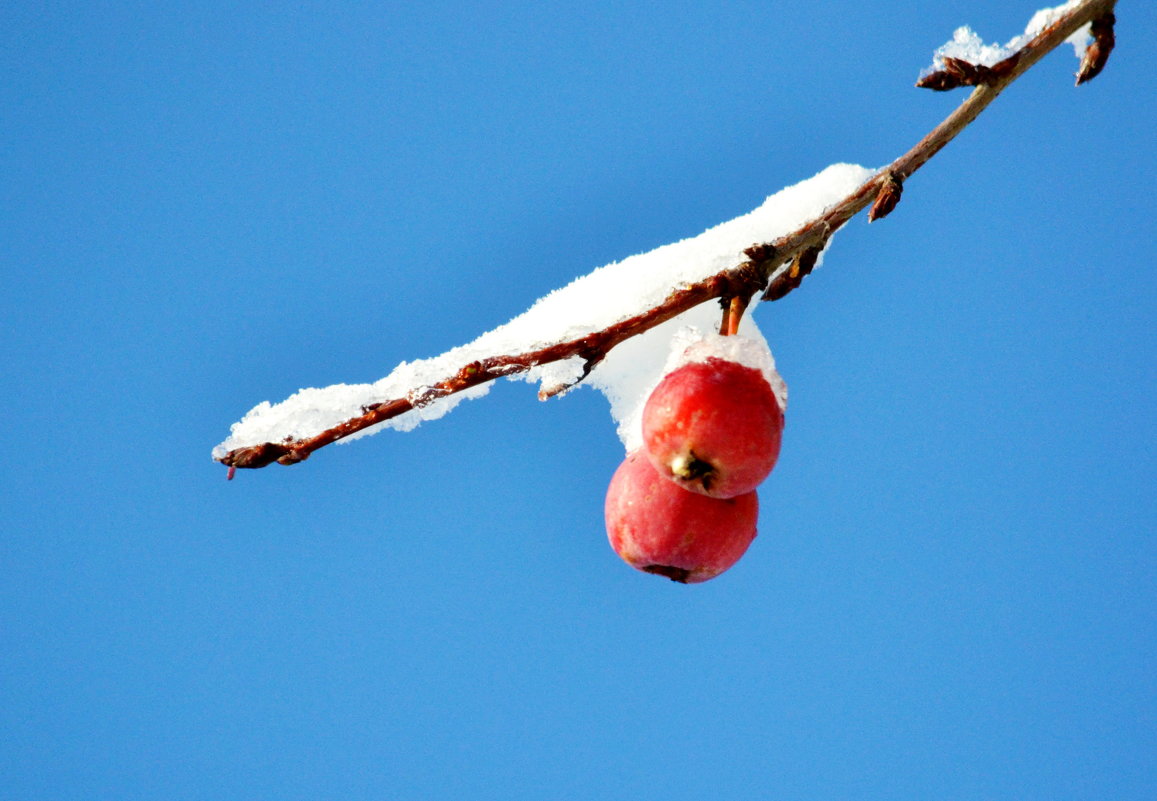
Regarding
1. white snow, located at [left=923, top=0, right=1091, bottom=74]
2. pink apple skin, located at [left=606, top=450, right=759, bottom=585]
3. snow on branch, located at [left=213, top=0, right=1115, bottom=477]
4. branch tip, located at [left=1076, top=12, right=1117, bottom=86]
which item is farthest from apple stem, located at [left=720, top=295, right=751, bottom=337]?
branch tip, located at [left=1076, top=12, right=1117, bottom=86]

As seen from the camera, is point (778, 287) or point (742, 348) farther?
point (778, 287)

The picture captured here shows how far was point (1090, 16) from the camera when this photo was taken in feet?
4.03

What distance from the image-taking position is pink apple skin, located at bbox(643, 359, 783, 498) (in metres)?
1.05

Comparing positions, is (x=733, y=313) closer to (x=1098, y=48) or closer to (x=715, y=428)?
(x=715, y=428)

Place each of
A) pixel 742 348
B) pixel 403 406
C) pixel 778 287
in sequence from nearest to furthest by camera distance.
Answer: pixel 403 406 → pixel 742 348 → pixel 778 287

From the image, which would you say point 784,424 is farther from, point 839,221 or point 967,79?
point 967,79

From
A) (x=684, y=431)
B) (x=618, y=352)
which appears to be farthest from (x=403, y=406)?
(x=618, y=352)

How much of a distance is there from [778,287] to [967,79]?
1.23 feet

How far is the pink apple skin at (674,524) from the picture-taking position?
117cm

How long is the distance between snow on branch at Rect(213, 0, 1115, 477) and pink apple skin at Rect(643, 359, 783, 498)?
0.09 metres

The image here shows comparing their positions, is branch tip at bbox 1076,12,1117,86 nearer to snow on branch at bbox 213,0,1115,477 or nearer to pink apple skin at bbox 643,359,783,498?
snow on branch at bbox 213,0,1115,477

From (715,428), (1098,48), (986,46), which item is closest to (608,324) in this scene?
(715,428)

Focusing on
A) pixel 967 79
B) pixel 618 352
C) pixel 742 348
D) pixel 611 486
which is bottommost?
pixel 611 486

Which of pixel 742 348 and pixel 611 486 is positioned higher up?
pixel 742 348
